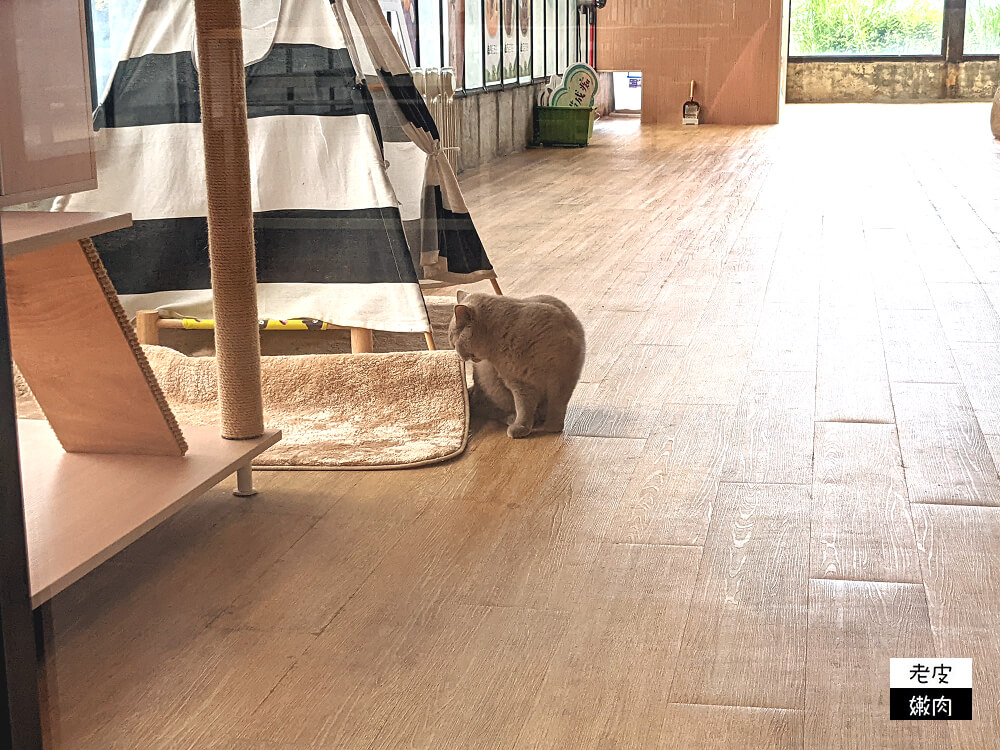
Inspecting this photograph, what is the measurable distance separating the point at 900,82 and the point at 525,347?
10.5 metres

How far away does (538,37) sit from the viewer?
8383 mm

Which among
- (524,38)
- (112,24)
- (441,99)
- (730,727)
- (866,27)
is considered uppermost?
(866,27)

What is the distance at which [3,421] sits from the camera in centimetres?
88

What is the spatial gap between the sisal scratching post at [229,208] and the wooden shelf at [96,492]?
94 mm

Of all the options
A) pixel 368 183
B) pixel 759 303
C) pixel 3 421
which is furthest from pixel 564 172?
pixel 3 421

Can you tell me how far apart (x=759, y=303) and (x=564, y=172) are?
3596 mm

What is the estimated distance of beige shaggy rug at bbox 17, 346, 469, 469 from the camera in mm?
2129

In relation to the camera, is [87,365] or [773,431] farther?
[773,431]

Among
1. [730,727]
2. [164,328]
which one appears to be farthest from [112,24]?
[730,727]

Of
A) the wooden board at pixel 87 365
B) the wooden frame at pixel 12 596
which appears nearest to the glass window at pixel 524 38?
the wooden board at pixel 87 365

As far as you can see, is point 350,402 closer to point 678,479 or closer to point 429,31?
point 678,479

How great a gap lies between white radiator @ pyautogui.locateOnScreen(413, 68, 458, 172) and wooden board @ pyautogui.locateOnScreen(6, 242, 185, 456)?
1491 mm

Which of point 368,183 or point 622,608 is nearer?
point 622,608

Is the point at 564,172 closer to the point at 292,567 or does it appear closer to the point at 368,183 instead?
the point at 368,183
